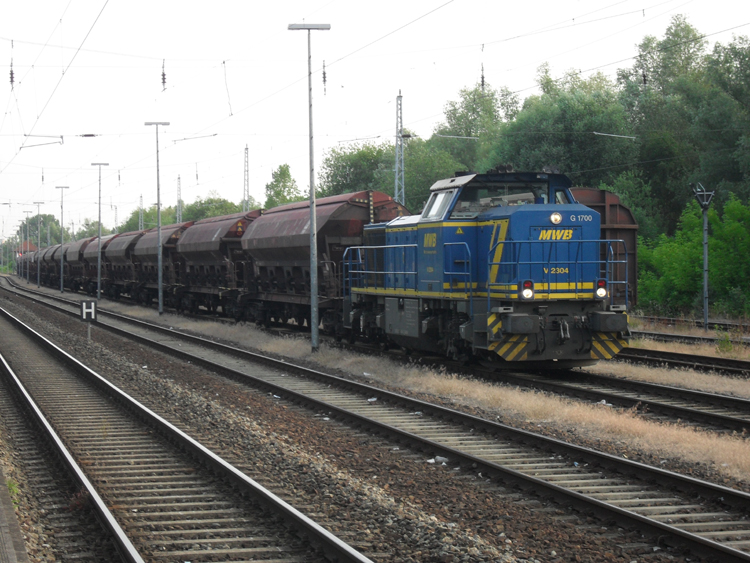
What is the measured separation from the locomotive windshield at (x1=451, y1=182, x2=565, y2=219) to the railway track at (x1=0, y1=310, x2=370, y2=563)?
7041 mm

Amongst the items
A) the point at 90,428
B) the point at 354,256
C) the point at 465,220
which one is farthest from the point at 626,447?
the point at 354,256

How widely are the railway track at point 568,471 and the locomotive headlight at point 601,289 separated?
429cm

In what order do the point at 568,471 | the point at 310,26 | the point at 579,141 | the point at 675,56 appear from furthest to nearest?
the point at 675,56
the point at 579,141
the point at 310,26
the point at 568,471

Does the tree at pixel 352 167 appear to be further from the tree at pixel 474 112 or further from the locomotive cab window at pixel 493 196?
the locomotive cab window at pixel 493 196

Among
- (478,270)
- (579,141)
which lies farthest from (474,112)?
(478,270)

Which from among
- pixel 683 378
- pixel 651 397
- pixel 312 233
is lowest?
pixel 651 397

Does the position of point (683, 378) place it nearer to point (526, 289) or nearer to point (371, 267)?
point (526, 289)

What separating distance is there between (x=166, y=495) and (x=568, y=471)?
4.21 metres

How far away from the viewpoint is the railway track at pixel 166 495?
20.1 feet

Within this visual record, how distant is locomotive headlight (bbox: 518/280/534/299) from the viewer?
13.5 metres

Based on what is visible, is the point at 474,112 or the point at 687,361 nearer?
the point at 687,361

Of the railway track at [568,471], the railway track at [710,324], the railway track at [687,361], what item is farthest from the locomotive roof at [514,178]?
the railway track at [710,324]

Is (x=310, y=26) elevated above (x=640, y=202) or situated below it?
above

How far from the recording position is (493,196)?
595 inches
